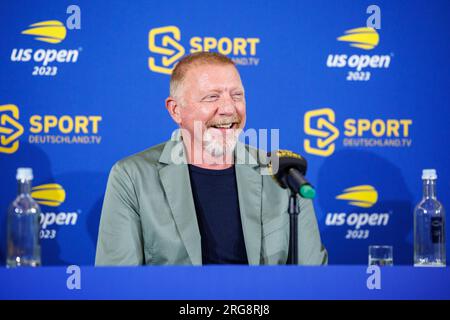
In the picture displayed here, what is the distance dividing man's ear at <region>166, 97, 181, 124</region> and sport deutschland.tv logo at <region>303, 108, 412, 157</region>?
A: 66 centimetres

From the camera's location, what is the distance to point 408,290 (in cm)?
196

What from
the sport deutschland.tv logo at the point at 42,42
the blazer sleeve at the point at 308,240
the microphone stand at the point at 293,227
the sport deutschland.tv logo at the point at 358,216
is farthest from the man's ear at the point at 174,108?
the microphone stand at the point at 293,227

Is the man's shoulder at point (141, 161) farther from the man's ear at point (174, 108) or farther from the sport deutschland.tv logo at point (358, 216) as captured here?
the sport deutschland.tv logo at point (358, 216)

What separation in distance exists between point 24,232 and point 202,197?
2.52 feet

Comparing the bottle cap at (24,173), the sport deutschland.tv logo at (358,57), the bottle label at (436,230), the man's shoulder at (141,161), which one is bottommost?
the bottle label at (436,230)

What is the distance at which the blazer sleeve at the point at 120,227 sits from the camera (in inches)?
115

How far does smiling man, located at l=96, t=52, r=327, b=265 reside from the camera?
2.97m

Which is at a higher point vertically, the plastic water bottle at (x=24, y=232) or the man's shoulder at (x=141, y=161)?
the man's shoulder at (x=141, y=161)

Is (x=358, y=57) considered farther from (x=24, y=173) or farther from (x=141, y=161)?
(x=24, y=173)

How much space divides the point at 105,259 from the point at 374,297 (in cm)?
136

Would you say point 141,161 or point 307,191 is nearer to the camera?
point 307,191

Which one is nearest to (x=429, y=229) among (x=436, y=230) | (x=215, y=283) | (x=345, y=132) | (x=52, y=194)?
(x=436, y=230)

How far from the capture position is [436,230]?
324cm

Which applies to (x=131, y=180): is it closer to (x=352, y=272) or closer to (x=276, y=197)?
(x=276, y=197)
